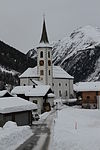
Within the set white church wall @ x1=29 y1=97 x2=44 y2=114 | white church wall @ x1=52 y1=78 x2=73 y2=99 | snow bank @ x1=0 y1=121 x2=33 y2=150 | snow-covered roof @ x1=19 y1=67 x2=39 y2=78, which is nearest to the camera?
snow bank @ x1=0 y1=121 x2=33 y2=150

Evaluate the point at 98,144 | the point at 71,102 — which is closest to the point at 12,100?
the point at 98,144

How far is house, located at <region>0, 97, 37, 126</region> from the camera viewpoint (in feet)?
137

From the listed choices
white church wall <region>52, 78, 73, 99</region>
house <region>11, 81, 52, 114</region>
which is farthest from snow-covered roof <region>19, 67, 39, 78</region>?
house <region>11, 81, 52, 114</region>

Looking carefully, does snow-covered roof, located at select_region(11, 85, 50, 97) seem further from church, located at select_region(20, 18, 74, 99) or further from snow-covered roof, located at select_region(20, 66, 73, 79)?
snow-covered roof, located at select_region(20, 66, 73, 79)

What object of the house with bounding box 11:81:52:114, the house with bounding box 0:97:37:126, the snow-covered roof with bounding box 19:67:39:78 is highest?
the snow-covered roof with bounding box 19:67:39:78

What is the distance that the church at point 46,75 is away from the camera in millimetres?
109562

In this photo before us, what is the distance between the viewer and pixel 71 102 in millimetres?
98688

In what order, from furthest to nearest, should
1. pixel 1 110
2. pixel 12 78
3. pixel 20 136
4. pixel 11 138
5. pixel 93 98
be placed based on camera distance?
pixel 12 78 → pixel 93 98 → pixel 1 110 → pixel 20 136 → pixel 11 138

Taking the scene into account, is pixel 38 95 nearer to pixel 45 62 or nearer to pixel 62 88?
pixel 45 62

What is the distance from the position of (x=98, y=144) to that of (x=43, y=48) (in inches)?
3559

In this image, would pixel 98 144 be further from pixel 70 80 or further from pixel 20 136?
pixel 70 80

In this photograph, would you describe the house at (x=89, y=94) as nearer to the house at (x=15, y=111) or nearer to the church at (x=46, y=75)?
the church at (x=46, y=75)

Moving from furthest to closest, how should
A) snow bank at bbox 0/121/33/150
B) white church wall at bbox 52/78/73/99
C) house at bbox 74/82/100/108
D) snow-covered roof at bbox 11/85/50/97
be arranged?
1. white church wall at bbox 52/78/73/99
2. house at bbox 74/82/100/108
3. snow-covered roof at bbox 11/85/50/97
4. snow bank at bbox 0/121/33/150

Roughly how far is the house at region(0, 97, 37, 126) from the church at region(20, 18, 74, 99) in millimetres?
59763
